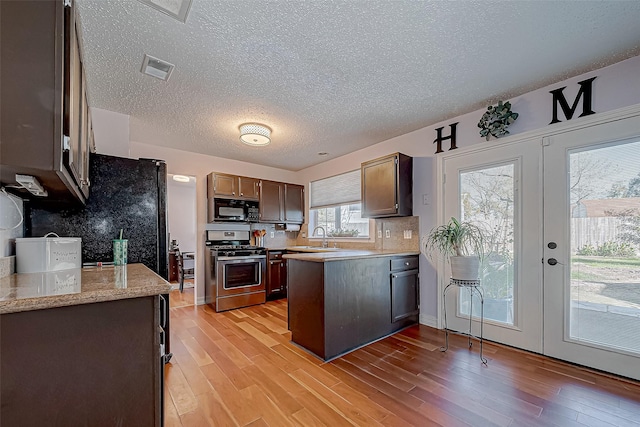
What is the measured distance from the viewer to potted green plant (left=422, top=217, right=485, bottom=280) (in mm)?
2553

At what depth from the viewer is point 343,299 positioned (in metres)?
2.53

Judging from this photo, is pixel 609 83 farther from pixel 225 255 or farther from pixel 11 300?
pixel 225 255

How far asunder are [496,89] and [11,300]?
3.47 m

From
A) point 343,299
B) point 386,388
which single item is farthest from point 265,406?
point 343,299

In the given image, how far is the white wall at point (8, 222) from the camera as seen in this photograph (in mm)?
1443

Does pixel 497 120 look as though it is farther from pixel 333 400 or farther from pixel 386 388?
pixel 333 400

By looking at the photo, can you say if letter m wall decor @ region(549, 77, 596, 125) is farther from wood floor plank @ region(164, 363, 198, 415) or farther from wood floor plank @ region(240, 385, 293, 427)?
wood floor plank @ region(164, 363, 198, 415)

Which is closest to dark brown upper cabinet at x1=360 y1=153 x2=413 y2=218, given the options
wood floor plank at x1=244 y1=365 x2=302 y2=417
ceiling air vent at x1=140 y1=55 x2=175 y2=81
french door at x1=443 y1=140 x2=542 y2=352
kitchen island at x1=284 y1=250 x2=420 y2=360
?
french door at x1=443 y1=140 x2=542 y2=352

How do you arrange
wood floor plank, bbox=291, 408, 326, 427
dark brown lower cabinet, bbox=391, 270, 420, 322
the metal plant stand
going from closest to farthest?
wood floor plank, bbox=291, 408, 326, 427, the metal plant stand, dark brown lower cabinet, bbox=391, 270, 420, 322

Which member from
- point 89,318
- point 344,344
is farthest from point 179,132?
point 344,344

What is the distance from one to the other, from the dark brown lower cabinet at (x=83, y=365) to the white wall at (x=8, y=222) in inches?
32.2

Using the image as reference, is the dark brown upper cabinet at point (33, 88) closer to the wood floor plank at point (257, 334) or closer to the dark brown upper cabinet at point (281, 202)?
the wood floor plank at point (257, 334)

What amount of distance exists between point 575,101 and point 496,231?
1298 millimetres

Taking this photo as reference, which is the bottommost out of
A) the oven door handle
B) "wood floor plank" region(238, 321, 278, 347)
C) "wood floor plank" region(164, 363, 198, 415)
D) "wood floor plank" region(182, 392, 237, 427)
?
"wood floor plank" region(238, 321, 278, 347)
